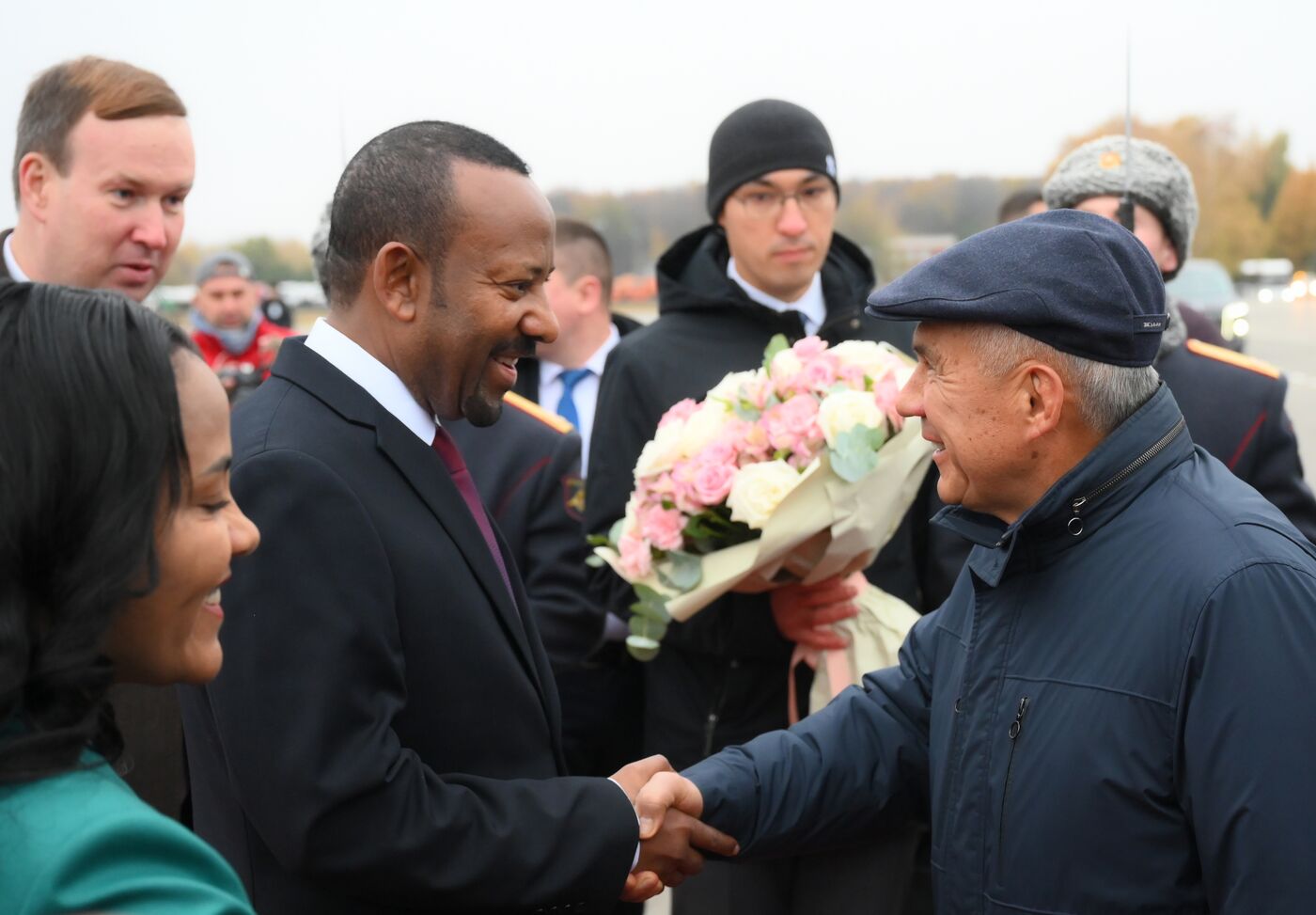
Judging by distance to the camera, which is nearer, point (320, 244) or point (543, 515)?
point (543, 515)

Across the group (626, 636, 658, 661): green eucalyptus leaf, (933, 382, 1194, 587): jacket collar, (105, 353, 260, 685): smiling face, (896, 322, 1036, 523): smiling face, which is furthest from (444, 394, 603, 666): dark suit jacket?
(105, 353, 260, 685): smiling face

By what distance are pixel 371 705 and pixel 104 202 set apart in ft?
6.67

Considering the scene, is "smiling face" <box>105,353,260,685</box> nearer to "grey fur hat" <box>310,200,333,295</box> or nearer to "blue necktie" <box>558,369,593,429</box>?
"grey fur hat" <box>310,200,333,295</box>

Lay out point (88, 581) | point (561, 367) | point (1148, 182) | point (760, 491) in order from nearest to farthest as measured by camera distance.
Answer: point (88, 581) < point (760, 491) < point (1148, 182) < point (561, 367)

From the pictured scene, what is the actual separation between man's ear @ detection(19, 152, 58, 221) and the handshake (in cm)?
218

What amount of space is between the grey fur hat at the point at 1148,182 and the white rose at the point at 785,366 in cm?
134

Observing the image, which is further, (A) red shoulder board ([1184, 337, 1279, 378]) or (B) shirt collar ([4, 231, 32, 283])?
(A) red shoulder board ([1184, 337, 1279, 378])

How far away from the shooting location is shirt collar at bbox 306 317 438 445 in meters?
2.33

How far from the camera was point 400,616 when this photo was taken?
2.16m

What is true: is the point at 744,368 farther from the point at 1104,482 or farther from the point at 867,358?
the point at 1104,482

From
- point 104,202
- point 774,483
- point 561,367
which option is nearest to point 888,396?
point 774,483

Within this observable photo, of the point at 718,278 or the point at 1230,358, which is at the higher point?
the point at 718,278

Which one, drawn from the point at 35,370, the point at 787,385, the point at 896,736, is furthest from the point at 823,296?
the point at 35,370

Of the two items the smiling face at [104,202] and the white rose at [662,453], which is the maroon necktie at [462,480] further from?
the smiling face at [104,202]
